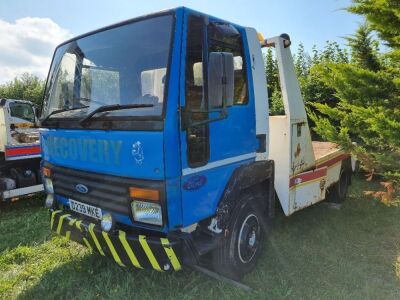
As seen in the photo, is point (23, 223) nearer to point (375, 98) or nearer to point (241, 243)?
point (241, 243)

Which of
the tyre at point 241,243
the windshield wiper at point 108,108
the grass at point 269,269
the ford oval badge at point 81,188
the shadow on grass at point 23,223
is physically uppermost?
the windshield wiper at point 108,108

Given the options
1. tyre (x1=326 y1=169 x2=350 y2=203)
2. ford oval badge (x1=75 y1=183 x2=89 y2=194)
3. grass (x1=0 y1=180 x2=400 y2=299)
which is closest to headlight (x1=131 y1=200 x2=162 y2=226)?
ford oval badge (x1=75 y1=183 x2=89 y2=194)

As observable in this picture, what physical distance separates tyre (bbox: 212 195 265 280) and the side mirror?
41.8 inches

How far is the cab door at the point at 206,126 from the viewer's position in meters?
2.57

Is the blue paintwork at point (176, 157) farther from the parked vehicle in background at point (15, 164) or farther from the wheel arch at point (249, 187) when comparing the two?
the parked vehicle in background at point (15, 164)

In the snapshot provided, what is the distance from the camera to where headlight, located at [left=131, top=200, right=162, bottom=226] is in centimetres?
252

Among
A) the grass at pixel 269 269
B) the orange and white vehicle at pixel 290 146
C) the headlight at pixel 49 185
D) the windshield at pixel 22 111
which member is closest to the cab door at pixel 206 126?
the orange and white vehicle at pixel 290 146

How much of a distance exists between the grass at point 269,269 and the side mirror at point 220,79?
1.62m

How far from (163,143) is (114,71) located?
0.91m

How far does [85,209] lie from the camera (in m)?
3.02

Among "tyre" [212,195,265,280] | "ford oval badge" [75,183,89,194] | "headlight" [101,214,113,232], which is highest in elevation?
"ford oval badge" [75,183,89,194]

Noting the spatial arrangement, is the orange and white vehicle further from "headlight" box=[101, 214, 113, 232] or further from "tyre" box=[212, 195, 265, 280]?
"headlight" box=[101, 214, 113, 232]

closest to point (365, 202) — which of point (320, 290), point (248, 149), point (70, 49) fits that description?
point (320, 290)

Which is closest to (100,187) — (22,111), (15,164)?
(15,164)
